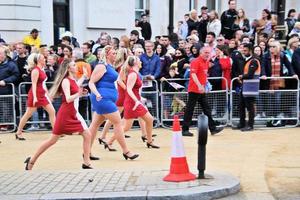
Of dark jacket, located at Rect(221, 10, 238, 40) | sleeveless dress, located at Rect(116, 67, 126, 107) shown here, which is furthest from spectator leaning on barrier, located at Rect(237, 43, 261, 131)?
dark jacket, located at Rect(221, 10, 238, 40)

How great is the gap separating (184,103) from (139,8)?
11.8m

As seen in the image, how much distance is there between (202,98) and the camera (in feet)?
37.4

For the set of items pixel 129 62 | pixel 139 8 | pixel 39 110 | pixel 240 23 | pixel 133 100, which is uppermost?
pixel 139 8

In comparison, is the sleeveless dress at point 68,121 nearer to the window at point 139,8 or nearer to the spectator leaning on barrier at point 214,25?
the spectator leaning on barrier at point 214,25

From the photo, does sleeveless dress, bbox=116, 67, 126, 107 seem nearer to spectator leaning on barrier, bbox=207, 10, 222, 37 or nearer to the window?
spectator leaning on barrier, bbox=207, 10, 222, 37

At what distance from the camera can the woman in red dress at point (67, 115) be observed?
820 cm

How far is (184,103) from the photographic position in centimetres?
1281

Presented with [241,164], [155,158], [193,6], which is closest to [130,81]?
[155,158]

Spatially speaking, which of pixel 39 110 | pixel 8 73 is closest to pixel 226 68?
pixel 39 110

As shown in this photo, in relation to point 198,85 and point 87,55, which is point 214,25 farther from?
point 198,85

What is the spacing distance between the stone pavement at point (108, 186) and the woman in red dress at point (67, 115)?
500mm

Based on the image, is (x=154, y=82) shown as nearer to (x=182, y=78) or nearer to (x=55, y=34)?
(x=182, y=78)

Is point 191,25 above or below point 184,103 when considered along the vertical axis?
above

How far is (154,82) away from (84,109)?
Result: 180cm
